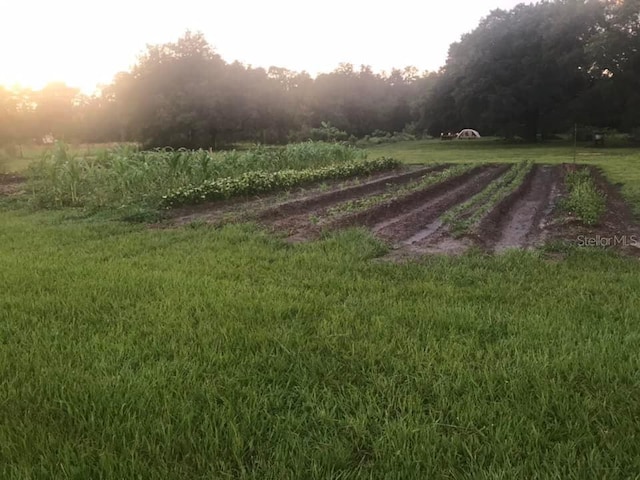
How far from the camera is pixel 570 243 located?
6.25 m

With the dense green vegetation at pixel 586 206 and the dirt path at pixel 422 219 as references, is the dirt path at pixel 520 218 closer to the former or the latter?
the dense green vegetation at pixel 586 206

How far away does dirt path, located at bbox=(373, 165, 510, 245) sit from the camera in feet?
23.6

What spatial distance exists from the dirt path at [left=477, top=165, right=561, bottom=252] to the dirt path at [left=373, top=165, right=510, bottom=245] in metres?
0.82

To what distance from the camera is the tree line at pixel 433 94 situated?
3375 centimetres

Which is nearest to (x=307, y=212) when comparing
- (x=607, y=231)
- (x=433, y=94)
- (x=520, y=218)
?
(x=520, y=218)

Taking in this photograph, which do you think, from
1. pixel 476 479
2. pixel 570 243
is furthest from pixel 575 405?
pixel 570 243

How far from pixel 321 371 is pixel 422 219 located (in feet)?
19.3

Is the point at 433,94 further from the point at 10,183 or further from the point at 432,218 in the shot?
the point at 432,218

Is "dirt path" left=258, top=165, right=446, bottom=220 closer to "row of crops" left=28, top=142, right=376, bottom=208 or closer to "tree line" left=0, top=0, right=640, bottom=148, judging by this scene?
"row of crops" left=28, top=142, right=376, bottom=208

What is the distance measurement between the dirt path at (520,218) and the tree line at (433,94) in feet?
71.8

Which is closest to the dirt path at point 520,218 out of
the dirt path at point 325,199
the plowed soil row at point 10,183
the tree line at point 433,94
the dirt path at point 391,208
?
the dirt path at point 391,208

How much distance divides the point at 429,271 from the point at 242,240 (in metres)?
2.73

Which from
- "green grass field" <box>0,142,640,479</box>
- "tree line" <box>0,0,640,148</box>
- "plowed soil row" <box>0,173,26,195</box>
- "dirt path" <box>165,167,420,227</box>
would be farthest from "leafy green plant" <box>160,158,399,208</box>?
"tree line" <box>0,0,640,148</box>

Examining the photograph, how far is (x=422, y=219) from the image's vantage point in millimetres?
8500
